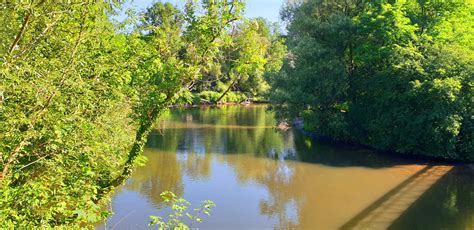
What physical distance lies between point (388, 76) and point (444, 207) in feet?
34.1

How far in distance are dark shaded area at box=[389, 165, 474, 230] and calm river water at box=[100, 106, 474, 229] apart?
33 mm

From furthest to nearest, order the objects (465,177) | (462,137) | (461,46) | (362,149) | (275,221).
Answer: (362,149) → (461,46) → (462,137) → (465,177) → (275,221)

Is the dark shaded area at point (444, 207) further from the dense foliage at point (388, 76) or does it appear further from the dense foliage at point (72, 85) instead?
the dense foliage at point (72, 85)

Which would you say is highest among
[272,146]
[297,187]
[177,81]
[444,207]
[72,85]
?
[177,81]

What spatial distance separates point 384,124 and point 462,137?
406 cm

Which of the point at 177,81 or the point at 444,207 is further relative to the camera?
the point at 444,207

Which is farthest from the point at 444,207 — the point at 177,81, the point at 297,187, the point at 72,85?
the point at 72,85

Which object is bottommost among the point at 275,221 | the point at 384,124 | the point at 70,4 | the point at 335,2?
the point at 275,221

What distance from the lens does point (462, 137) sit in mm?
21703

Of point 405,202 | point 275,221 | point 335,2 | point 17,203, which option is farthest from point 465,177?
point 17,203

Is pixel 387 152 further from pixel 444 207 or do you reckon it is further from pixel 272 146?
pixel 444 207

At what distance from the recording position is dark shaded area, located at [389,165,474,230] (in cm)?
1305

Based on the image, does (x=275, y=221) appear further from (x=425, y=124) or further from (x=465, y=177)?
(x=425, y=124)

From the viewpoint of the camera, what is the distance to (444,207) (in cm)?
1480
